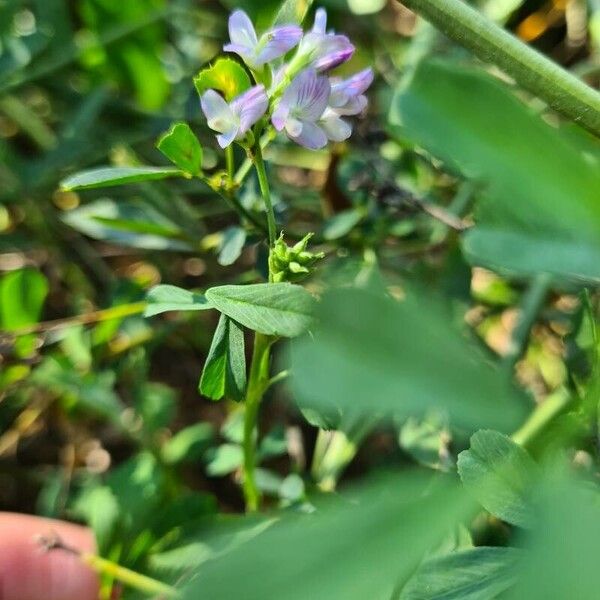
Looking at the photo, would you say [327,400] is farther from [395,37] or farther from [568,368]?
[395,37]

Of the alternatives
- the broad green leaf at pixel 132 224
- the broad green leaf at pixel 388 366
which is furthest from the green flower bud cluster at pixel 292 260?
the broad green leaf at pixel 132 224

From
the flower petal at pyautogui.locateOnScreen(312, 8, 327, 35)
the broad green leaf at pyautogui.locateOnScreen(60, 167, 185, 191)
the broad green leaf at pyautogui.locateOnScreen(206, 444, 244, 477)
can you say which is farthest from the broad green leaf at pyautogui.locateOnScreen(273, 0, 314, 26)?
the broad green leaf at pyautogui.locateOnScreen(206, 444, 244, 477)

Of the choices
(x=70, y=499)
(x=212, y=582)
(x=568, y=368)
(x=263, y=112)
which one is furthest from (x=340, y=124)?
(x=70, y=499)

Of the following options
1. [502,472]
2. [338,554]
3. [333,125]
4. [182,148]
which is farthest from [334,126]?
[338,554]

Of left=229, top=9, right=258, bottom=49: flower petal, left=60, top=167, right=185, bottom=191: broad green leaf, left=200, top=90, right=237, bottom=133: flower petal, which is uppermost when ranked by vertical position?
left=229, top=9, right=258, bottom=49: flower petal

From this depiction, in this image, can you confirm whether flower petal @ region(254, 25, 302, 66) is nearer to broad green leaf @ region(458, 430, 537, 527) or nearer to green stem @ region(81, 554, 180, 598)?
broad green leaf @ region(458, 430, 537, 527)

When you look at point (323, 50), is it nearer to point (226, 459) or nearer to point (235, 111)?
point (235, 111)
